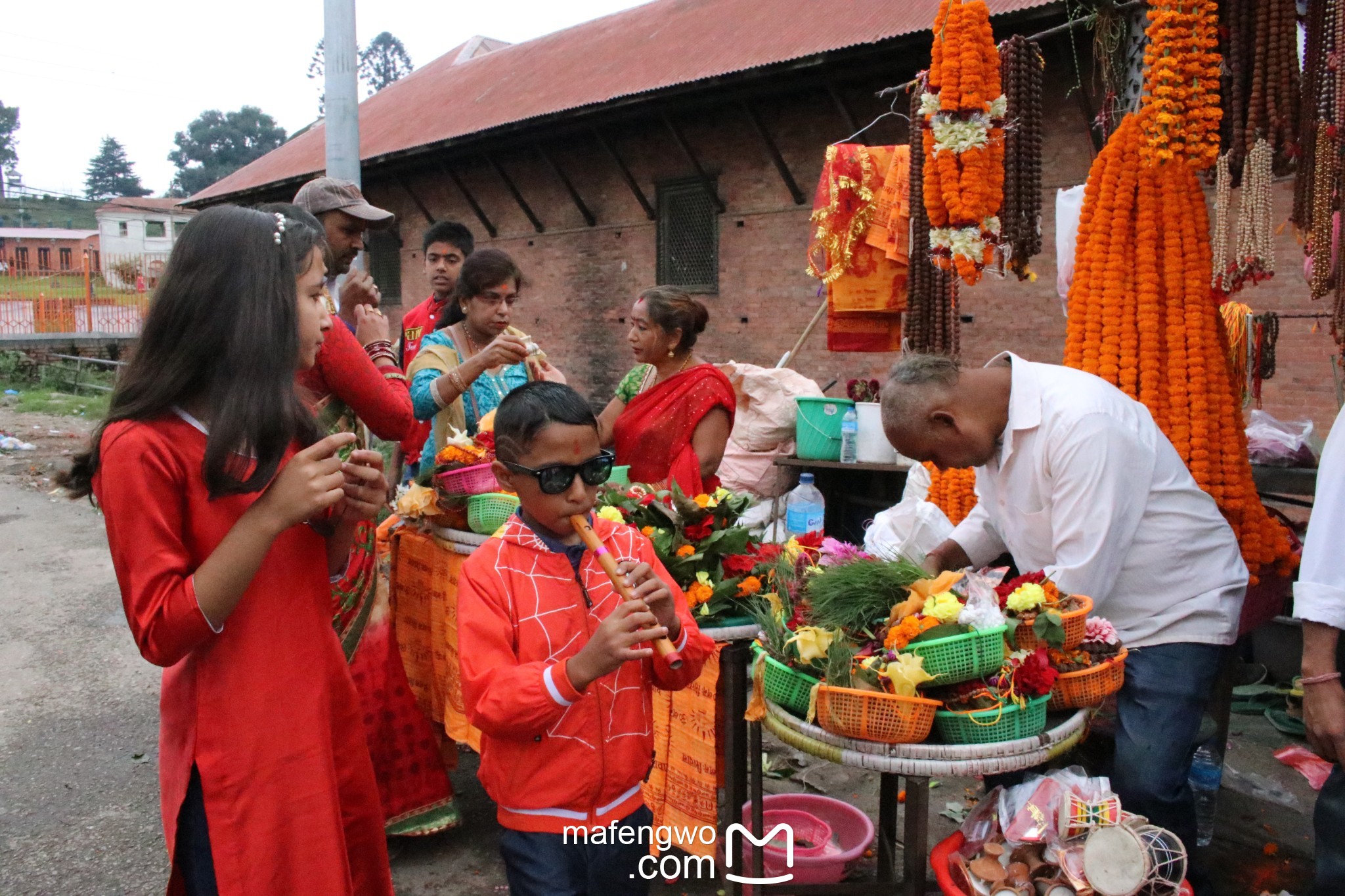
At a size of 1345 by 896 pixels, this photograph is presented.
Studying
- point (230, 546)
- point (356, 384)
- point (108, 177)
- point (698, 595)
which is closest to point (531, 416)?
point (230, 546)

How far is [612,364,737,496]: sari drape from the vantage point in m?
3.87

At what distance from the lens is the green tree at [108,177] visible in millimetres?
75188

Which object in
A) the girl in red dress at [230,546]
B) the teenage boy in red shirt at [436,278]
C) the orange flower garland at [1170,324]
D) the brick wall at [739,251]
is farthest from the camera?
the brick wall at [739,251]

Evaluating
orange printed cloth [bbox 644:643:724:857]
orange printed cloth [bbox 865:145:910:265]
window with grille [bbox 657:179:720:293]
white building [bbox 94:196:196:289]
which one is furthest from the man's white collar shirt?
white building [bbox 94:196:196:289]

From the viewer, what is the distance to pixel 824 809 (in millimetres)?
3297

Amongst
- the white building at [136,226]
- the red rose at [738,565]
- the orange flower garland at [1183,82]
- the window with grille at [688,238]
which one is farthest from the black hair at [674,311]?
the white building at [136,226]

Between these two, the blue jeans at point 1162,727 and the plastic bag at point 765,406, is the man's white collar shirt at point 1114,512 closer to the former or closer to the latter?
→ the blue jeans at point 1162,727

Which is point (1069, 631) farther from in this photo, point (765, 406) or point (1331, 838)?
point (765, 406)

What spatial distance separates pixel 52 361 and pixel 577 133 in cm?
1570

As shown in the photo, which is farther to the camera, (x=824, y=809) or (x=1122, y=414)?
(x=824, y=809)

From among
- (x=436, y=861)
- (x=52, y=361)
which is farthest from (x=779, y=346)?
(x=52, y=361)

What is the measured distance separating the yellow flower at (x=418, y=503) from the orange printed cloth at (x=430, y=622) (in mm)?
118

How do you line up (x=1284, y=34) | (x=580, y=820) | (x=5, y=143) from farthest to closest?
(x=5, y=143)
(x=1284, y=34)
(x=580, y=820)

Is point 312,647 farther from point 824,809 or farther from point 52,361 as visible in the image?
point 52,361
